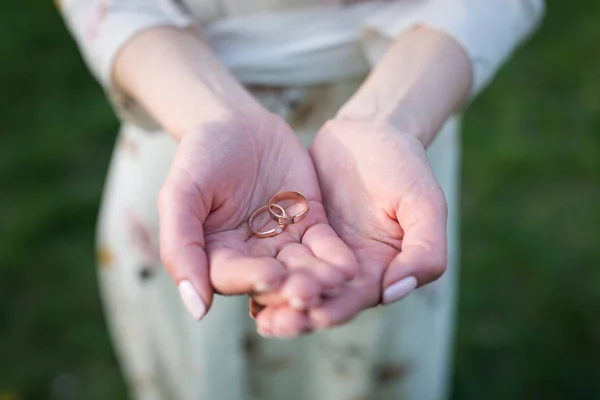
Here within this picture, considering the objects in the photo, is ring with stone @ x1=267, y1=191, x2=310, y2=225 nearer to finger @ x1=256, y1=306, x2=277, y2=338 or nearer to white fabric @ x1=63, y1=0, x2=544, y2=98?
finger @ x1=256, y1=306, x2=277, y2=338

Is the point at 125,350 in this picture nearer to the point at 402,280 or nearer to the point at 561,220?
the point at 402,280

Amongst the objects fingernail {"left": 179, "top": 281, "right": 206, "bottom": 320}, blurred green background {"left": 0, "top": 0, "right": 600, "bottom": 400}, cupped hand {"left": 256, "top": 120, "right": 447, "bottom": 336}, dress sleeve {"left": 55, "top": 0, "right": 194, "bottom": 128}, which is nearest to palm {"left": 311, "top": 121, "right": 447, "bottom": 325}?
cupped hand {"left": 256, "top": 120, "right": 447, "bottom": 336}

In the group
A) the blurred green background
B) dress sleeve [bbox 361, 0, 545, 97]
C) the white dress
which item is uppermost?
dress sleeve [bbox 361, 0, 545, 97]

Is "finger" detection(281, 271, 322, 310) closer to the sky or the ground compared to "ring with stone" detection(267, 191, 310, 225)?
closer to the sky

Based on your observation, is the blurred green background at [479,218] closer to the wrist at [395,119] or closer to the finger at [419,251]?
the wrist at [395,119]

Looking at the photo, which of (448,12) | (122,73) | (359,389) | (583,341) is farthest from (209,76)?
(583,341)

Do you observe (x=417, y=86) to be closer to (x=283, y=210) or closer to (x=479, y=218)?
(x=283, y=210)

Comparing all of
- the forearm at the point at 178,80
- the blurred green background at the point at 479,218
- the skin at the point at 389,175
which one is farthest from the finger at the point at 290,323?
the blurred green background at the point at 479,218
